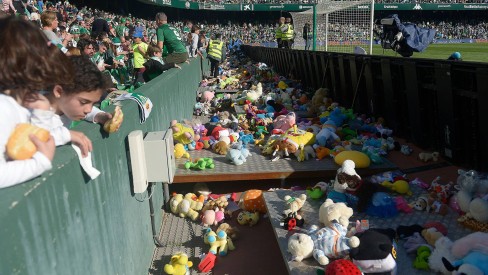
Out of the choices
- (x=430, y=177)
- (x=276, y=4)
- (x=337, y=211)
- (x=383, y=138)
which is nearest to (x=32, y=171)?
(x=337, y=211)

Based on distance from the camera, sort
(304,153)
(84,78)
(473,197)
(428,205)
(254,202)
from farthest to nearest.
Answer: (304,153), (254,202), (428,205), (473,197), (84,78)

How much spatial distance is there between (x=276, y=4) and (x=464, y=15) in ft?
75.4

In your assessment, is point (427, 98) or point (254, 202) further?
point (427, 98)

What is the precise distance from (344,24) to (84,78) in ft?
54.2

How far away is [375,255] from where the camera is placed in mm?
2941

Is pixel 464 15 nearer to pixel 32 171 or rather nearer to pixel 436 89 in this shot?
pixel 436 89

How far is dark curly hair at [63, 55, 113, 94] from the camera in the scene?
2.50 metres

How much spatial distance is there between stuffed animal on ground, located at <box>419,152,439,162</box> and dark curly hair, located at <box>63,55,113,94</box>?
3.86 metres

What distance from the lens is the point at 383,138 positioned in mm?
5961

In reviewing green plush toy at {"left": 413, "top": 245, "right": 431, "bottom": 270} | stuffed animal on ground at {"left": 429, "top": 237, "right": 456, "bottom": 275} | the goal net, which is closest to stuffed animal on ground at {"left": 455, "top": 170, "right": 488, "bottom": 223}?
stuffed animal on ground at {"left": 429, "top": 237, "right": 456, "bottom": 275}

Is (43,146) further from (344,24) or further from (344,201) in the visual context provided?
A: (344,24)

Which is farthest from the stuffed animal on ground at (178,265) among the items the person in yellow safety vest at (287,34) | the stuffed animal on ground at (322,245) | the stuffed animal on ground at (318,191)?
the person in yellow safety vest at (287,34)

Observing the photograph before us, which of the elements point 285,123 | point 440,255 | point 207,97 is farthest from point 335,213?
point 207,97

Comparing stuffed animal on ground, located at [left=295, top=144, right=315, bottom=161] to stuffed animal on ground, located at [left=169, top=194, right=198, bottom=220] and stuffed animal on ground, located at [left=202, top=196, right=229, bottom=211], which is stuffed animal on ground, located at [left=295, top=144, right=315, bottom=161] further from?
stuffed animal on ground, located at [left=169, top=194, right=198, bottom=220]
